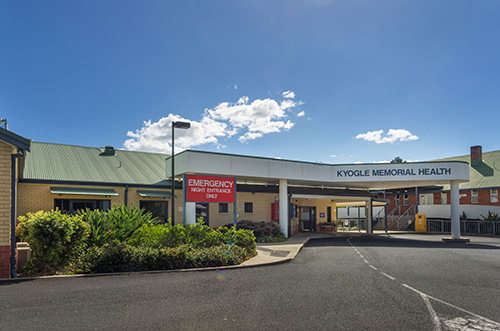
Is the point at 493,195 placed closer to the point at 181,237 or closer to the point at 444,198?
the point at 444,198

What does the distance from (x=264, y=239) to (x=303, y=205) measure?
41.5 ft

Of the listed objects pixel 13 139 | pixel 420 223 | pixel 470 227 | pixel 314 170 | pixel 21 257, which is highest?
pixel 314 170

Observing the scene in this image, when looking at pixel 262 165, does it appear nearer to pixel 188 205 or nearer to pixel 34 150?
pixel 188 205

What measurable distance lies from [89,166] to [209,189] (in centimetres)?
852

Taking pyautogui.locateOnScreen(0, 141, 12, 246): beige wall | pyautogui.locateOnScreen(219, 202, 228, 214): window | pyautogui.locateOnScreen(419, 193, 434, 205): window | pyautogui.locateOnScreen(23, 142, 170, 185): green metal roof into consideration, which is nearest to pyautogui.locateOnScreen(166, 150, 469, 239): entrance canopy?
pyautogui.locateOnScreen(219, 202, 228, 214): window

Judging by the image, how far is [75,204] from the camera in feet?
69.3

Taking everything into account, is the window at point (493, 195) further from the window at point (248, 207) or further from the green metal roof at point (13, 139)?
the green metal roof at point (13, 139)

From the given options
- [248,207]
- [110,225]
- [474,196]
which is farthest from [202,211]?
[474,196]

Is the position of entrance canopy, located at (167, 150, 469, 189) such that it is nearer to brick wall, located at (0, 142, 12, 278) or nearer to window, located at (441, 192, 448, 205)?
brick wall, located at (0, 142, 12, 278)

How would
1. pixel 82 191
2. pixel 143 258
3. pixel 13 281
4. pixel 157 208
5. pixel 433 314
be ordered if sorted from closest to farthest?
pixel 433 314
pixel 13 281
pixel 143 258
pixel 82 191
pixel 157 208

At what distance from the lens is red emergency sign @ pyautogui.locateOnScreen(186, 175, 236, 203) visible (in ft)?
63.9

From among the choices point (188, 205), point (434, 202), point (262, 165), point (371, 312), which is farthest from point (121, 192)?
point (434, 202)

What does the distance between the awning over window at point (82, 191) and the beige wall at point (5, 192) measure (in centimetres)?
973

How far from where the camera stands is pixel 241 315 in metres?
7.01
